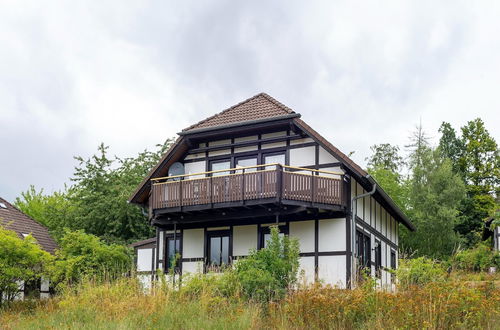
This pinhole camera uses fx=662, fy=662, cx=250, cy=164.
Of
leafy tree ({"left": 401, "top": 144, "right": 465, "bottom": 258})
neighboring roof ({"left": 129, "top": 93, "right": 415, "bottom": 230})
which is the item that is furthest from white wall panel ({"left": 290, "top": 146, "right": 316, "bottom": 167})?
leafy tree ({"left": 401, "top": 144, "right": 465, "bottom": 258})

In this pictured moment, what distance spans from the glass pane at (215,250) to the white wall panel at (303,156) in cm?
385

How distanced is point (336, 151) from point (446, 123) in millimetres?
31454

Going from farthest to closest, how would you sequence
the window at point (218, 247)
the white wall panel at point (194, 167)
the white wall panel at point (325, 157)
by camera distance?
the white wall panel at point (194, 167)
the window at point (218, 247)
the white wall panel at point (325, 157)

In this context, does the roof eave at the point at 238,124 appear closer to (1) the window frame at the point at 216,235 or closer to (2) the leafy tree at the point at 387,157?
(1) the window frame at the point at 216,235

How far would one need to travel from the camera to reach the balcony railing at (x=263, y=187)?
20.2 metres

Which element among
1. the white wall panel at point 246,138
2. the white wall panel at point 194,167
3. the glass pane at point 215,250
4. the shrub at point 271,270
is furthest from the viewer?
the white wall panel at point 194,167

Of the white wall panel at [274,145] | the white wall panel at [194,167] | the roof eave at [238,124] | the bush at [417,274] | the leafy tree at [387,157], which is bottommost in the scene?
the bush at [417,274]

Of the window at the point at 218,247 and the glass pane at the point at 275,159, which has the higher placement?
the glass pane at the point at 275,159

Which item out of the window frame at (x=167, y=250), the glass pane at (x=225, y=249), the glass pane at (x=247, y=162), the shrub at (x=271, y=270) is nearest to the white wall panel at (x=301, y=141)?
the glass pane at (x=247, y=162)

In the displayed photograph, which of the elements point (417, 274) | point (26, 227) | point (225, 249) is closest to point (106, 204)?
point (26, 227)

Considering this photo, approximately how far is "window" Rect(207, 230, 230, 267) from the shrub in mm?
3339

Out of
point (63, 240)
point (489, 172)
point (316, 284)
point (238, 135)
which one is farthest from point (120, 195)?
point (489, 172)

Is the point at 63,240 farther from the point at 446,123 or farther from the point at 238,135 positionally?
the point at 446,123

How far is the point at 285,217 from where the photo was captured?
860 inches
